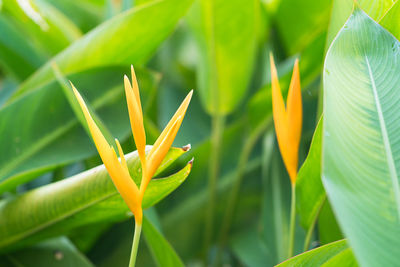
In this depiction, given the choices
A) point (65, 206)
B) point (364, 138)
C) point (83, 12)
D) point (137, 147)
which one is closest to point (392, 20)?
point (364, 138)

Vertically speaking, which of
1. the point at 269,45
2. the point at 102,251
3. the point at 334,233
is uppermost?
the point at 269,45

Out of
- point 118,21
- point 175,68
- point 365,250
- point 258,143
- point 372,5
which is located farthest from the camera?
point 175,68

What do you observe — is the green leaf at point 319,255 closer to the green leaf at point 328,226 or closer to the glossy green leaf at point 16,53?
the green leaf at point 328,226

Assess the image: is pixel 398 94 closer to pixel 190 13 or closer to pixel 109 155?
pixel 109 155

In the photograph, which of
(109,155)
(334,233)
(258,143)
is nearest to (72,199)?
(109,155)

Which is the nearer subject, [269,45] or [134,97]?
[134,97]

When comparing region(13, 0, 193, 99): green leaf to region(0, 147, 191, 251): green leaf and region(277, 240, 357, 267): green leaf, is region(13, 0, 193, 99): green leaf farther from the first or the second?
region(277, 240, 357, 267): green leaf

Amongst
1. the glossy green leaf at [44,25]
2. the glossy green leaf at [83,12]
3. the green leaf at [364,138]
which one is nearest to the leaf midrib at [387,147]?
the green leaf at [364,138]
